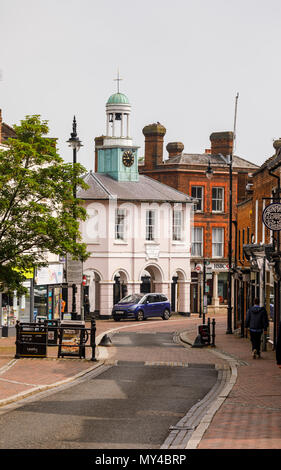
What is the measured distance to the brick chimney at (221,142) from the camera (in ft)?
236

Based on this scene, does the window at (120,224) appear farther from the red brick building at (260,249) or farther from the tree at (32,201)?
the tree at (32,201)

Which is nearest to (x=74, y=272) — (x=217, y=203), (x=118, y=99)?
(x=118, y=99)

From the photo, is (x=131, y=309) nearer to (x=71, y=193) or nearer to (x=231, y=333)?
(x=231, y=333)

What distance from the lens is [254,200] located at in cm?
3784

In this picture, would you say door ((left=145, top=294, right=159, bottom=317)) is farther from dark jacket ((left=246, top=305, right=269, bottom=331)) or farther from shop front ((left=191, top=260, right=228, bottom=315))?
dark jacket ((left=246, top=305, right=269, bottom=331))

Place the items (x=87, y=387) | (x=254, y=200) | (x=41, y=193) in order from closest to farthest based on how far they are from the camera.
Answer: (x=87, y=387) < (x=41, y=193) < (x=254, y=200)

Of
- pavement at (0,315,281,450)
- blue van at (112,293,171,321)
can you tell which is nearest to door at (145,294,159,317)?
blue van at (112,293,171,321)

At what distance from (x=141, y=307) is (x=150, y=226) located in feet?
29.9

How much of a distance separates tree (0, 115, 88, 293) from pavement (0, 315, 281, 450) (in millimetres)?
3409

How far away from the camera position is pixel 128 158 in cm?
6356

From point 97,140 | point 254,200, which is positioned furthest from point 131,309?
point 97,140

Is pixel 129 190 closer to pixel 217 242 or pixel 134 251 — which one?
pixel 134 251

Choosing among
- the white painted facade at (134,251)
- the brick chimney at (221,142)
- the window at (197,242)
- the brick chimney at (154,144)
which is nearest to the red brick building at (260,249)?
the white painted facade at (134,251)
